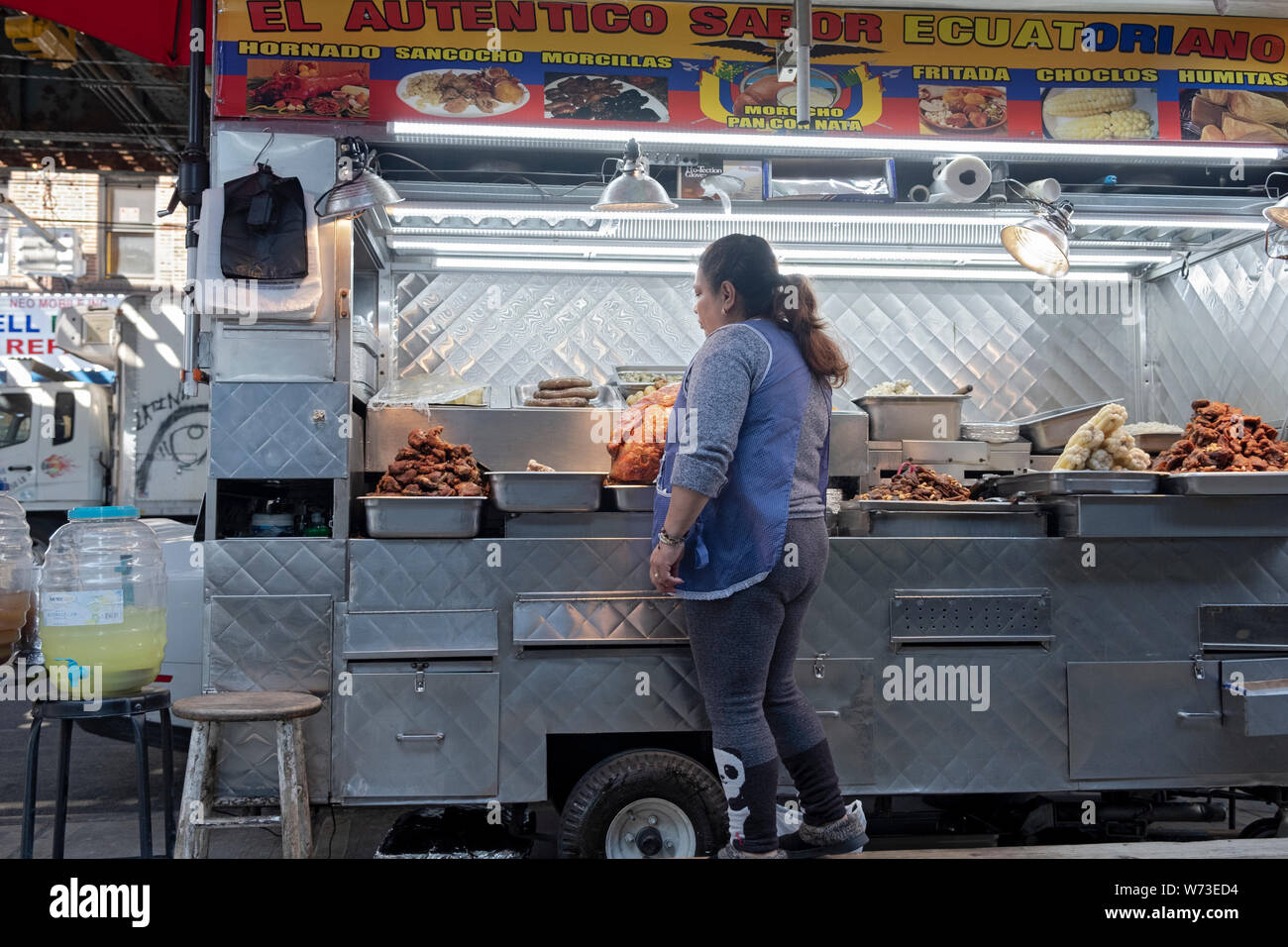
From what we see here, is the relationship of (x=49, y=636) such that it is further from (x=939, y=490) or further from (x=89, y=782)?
(x=939, y=490)

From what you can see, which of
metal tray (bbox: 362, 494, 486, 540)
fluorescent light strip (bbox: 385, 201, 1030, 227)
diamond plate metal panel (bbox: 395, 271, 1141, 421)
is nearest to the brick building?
diamond plate metal panel (bbox: 395, 271, 1141, 421)

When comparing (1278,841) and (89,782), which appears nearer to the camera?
(1278,841)

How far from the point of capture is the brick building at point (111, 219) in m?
14.8

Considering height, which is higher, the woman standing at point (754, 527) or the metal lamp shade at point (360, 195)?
the metal lamp shade at point (360, 195)

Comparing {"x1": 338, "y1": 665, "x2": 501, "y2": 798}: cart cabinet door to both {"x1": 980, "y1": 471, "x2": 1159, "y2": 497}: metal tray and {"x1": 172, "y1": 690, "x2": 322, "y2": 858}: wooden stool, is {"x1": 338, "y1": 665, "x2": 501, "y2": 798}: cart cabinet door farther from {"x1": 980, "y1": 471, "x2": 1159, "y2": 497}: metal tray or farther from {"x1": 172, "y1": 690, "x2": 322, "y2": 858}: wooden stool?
{"x1": 980, "y1": 471, "x2": 1159, "y2": 497}: metal tray


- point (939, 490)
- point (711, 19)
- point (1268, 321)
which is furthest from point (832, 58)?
point (1268, 321)

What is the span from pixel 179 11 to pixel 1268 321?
5.99 metres

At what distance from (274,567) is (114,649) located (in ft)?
2.32

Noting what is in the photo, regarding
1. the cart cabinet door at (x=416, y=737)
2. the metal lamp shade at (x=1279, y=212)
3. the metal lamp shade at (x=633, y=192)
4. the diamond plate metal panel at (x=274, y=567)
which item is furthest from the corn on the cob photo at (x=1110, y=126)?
the diamond plate metal panel at (x=274, y=567)

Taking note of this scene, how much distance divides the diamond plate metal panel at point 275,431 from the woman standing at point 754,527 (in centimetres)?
160

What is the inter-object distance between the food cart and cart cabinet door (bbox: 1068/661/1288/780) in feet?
0.04

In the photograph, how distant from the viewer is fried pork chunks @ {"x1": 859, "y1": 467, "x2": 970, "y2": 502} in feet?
13.7

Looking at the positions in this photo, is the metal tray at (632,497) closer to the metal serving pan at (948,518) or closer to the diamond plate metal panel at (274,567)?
the metal serving pan at (948,518)

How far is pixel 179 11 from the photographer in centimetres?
475
